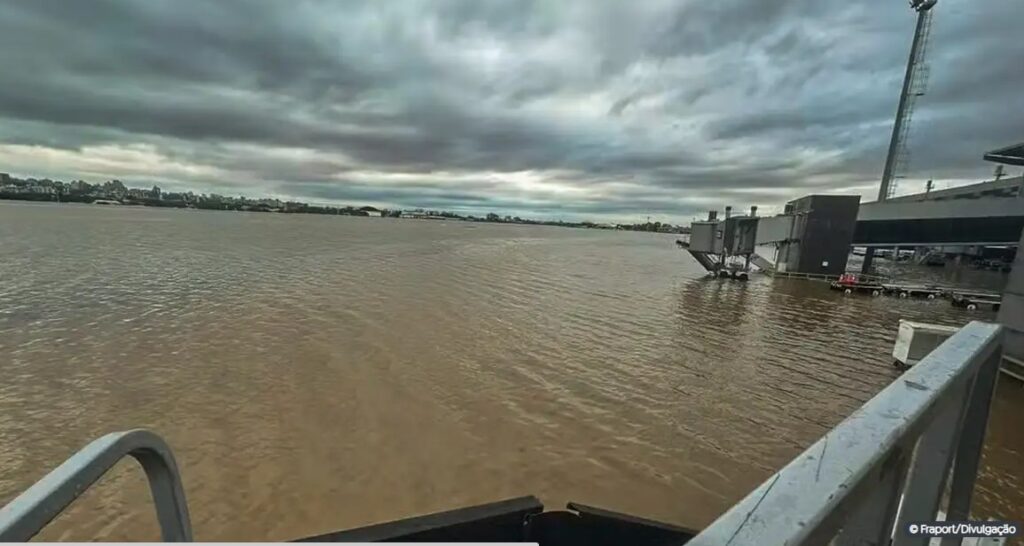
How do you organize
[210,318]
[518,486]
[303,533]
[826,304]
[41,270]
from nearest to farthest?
[303,533], [518,486], [210,318], [41,270], [826,304]

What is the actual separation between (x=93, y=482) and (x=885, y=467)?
188cm

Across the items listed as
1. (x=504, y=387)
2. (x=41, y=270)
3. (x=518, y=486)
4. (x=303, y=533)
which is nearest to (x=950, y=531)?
(x=518, y=486)

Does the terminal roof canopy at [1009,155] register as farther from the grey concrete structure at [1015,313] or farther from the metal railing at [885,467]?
the metal railing at [885,467]

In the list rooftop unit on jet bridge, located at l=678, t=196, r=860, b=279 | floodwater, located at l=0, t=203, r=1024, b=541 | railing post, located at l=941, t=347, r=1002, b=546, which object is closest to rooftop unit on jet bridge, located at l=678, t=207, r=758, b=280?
rooftop unit on jet bridge, located at l=678, t=196, r=860, b=279

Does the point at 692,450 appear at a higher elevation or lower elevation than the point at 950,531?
lower

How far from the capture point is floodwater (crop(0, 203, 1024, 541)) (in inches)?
225

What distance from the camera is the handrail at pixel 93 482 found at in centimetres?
98

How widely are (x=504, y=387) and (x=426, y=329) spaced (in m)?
4.90

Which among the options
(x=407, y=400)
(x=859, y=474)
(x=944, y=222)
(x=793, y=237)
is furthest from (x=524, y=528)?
(x=944, y=222)

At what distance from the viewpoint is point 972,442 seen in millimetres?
1856

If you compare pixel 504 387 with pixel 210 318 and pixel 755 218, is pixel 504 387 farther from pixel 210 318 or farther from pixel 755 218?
pixel 755 218

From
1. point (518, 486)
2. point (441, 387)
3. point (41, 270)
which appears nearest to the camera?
point (518, 486)

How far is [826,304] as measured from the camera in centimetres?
2242

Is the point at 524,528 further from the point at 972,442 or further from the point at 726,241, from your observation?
the point at 726,241
